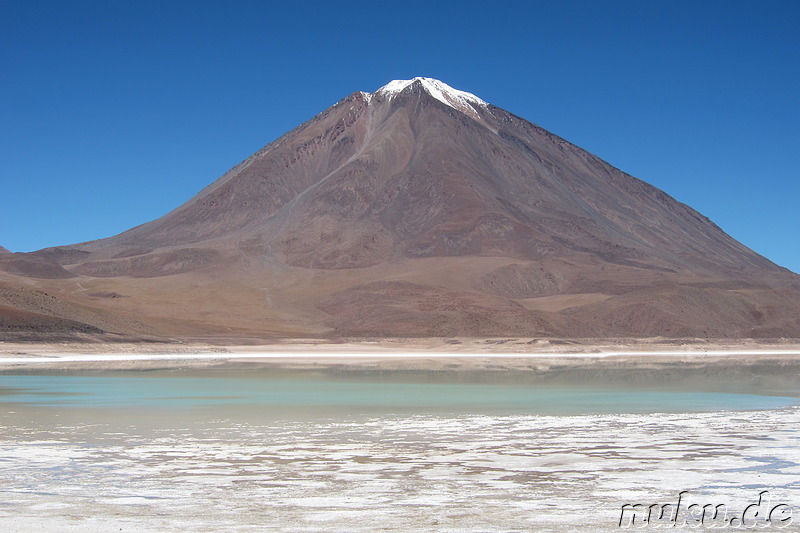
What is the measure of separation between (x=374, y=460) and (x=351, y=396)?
44.8 ft

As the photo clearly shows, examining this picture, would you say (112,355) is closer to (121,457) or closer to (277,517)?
(121,457)

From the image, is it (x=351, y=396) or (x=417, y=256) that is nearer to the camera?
(x=351, y=396)

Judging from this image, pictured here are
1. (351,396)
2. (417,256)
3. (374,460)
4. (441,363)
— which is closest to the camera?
(374,460)

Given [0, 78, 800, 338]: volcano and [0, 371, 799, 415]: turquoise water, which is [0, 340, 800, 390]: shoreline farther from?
[0, 78, 800, 338]: volcano


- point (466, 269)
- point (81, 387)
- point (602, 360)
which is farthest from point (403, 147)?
point (81, 387)

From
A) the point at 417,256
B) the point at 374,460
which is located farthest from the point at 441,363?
the point at 417,256

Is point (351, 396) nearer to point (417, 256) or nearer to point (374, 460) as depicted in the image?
point (374, 460)

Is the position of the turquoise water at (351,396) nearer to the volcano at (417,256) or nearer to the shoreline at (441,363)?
the shoreline at (441,363)

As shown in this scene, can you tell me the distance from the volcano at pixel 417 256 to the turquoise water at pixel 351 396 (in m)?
34.5

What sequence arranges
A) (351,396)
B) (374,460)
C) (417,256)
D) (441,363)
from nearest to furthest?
(374,460)
(351,396)
(441,363)
(417,256)

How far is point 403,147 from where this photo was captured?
589 feet

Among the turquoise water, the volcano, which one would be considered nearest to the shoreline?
the turquoise water

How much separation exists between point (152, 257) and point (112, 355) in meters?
92.0

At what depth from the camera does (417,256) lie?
470 feet
